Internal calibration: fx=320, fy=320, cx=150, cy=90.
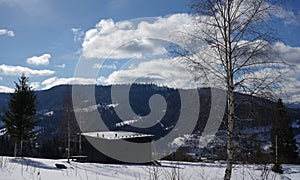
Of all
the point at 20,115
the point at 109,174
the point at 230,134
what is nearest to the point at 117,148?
the point at 20,115

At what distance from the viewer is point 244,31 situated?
8336 millimetres

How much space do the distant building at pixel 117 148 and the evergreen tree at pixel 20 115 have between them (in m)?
6.72

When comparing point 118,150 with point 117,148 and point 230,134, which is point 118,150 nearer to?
point 117,148

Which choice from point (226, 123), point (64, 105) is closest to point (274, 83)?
point (226, 123)

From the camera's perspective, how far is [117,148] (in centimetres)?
3203

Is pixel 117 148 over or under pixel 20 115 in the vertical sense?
under

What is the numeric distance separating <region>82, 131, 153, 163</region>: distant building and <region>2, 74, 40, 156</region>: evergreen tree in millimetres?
6722

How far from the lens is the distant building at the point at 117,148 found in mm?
31656

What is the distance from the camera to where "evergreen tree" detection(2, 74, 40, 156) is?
89.0 feet

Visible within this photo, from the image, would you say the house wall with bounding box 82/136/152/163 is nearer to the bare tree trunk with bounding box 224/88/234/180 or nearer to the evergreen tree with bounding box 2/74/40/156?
the evergreen tree with bounding box 2/74/40/156

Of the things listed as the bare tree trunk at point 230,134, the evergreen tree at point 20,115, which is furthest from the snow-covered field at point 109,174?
the evergreen tree at point 20,115

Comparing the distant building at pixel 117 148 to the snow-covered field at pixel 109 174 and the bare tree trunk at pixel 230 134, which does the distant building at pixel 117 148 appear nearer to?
the snow-covered field at pixel 109 174

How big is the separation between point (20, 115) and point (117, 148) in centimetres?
983

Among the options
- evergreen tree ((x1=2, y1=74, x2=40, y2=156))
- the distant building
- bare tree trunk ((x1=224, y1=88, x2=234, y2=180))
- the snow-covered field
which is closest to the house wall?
the distant building
